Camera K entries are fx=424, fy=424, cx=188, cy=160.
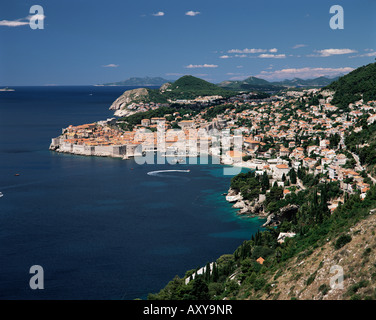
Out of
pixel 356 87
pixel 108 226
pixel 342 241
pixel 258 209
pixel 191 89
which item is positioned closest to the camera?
pixel 342 241

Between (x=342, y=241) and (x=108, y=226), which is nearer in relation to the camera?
(x=342, y=241)

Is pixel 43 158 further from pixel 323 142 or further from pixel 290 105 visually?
pixel 290 105

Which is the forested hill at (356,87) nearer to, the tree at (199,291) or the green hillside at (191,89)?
the tree at (199,291)

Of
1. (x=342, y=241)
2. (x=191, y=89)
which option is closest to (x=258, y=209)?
(x=342, y=241)

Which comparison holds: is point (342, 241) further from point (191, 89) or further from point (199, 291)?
point (191, 89)

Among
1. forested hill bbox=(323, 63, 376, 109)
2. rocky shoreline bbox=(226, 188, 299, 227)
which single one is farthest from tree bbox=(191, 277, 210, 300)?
forested hill bbox=(323, 63, 376, 109)

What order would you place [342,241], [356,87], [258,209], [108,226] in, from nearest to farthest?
1. [342,241]
2. [108,226]
3. [258,209]
4. [356,87]
